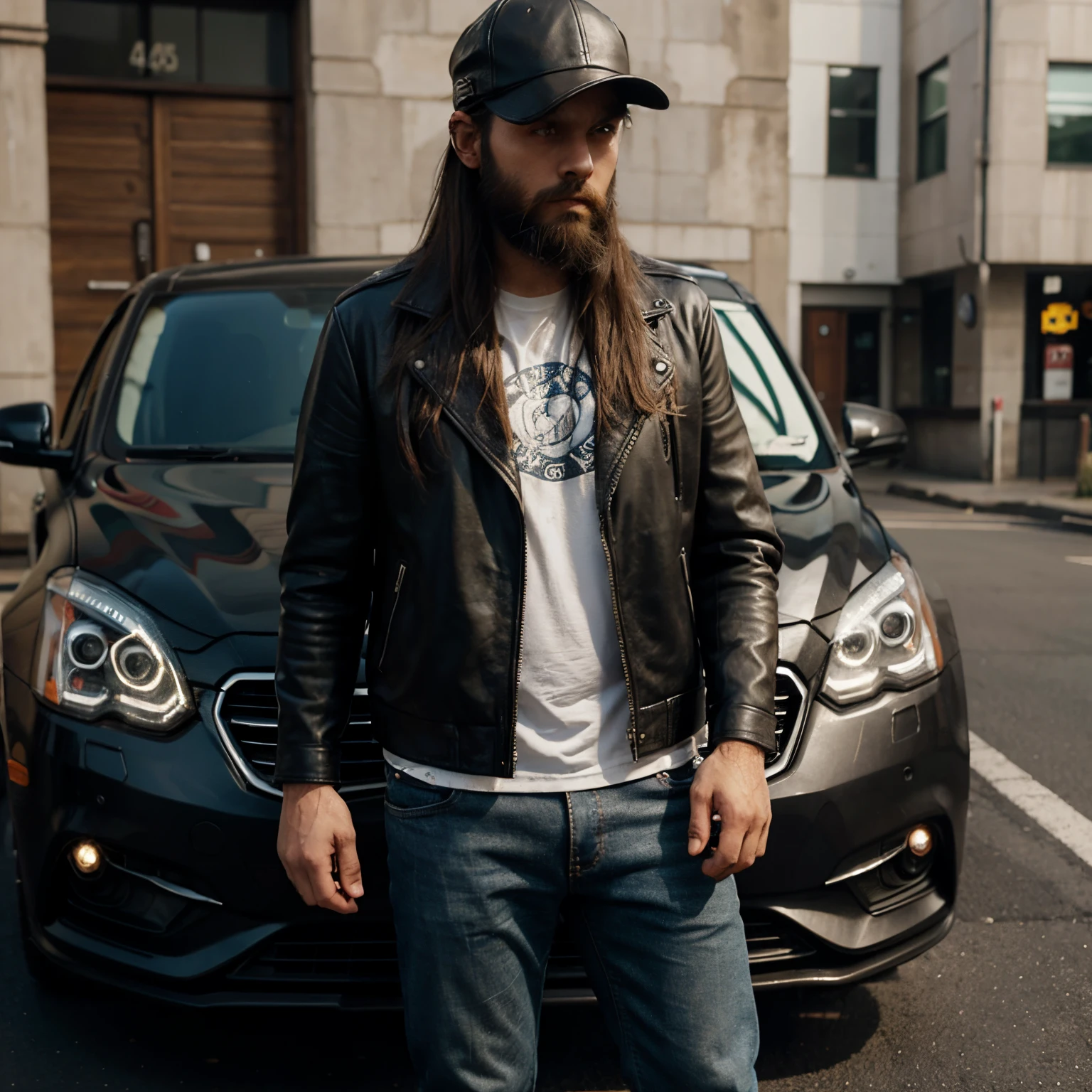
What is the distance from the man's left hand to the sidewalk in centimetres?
1345

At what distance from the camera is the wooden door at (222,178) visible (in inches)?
477

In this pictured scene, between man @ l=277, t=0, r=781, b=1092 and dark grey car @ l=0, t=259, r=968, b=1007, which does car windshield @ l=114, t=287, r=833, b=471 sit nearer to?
dark grey car @ l=0, t=259, r=968, b=1007

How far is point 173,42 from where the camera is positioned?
12.1 meters

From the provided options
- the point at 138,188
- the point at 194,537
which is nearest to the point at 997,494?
the point at 138,188

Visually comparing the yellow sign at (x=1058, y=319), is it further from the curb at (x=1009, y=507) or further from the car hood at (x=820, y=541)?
the car hood at (x=820, y=541)

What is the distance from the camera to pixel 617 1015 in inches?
77.1

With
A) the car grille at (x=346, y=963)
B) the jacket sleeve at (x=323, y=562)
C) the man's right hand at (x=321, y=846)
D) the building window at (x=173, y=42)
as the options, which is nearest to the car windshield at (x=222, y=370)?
the car grille at (x=346, y=963)

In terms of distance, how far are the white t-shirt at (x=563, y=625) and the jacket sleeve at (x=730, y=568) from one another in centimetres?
15

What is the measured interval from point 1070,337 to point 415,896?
2404 cm

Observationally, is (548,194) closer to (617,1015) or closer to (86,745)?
(617,1015)

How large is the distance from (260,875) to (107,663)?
1.82 ft

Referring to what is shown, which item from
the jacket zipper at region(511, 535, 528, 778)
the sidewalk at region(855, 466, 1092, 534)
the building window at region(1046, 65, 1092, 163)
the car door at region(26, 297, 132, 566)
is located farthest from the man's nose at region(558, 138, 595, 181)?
the building window at region(1046, 65, 1092, 163)

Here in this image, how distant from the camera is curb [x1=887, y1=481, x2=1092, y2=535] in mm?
15242

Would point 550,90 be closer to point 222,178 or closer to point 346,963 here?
point 346,963
